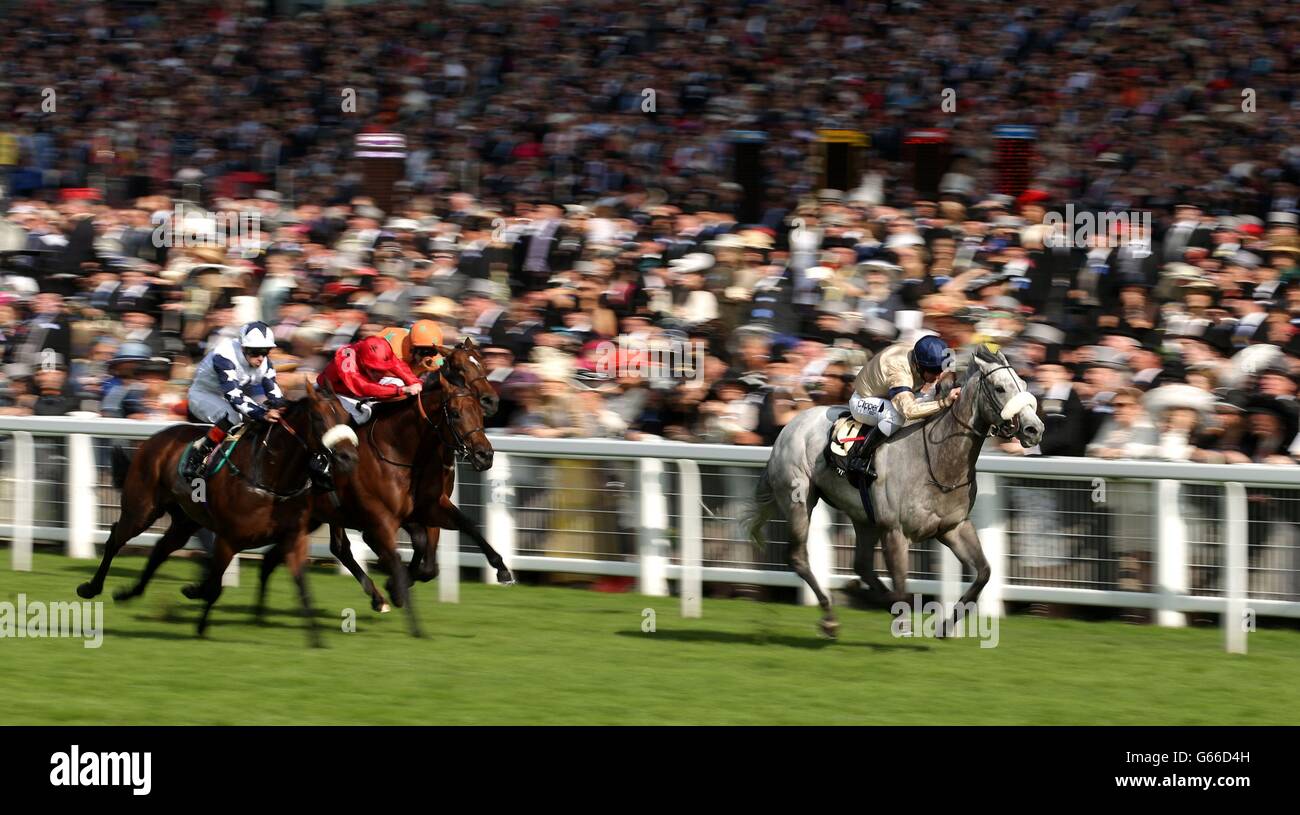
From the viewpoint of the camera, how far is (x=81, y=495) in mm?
11797

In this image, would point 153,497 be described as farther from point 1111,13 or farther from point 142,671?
point 1111,13

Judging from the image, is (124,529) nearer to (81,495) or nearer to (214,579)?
(214,579)

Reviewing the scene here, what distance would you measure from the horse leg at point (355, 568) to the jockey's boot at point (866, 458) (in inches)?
98.2

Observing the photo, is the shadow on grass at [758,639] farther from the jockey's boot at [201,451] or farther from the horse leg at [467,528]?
the jockey's boot at [201,451]

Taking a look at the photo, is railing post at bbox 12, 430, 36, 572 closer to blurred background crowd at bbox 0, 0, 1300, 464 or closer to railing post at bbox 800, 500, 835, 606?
blurred background crowd at bbox 0, 0, 1300, 464

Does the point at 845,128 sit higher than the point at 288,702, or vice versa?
the point at 845,128

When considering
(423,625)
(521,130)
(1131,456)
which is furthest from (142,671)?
(521,130)

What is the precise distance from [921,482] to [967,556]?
15.9 inches

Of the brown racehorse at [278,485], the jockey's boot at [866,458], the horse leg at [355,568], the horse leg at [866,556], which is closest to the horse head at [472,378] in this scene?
the brown racehorse at [278,485]

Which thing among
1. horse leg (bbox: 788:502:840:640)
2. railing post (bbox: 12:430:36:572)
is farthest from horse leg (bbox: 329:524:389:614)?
railing post (bbox: 12:430:36:572)

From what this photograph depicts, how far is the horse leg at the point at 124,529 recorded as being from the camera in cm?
959

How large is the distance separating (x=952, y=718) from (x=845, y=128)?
9.17 meters

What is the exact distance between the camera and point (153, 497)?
9.57 m

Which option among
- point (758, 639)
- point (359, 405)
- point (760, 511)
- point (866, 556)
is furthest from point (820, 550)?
point (359, 405)
